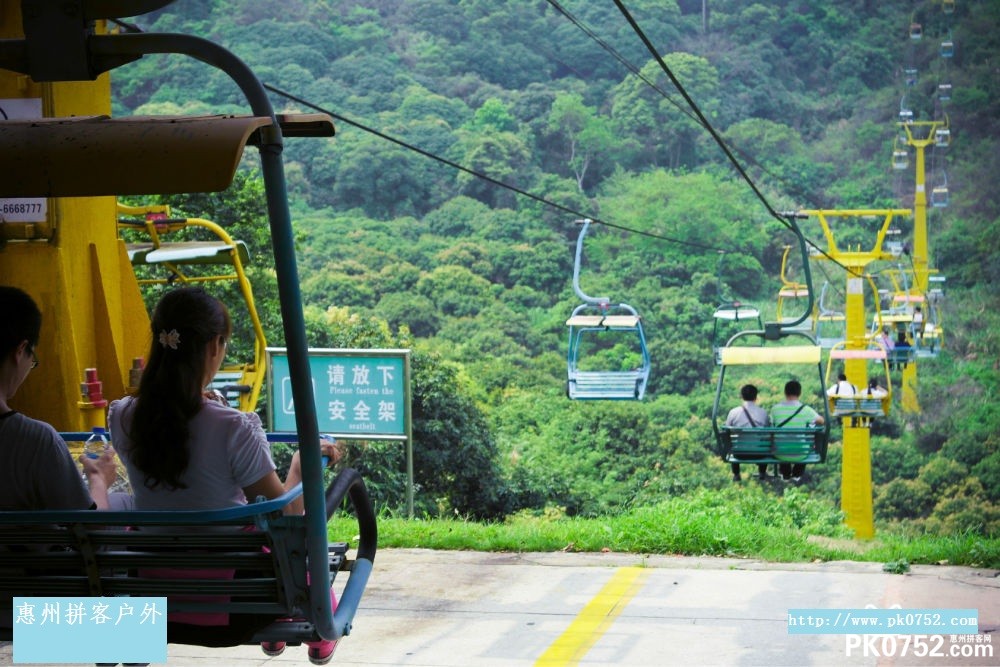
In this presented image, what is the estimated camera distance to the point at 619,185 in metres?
50.0

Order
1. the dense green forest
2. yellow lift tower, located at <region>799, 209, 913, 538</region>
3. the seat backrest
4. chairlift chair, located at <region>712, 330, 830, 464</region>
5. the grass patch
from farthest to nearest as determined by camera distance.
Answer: the dense green forest
yellow lift tower, located at <region>799, 209, 913, 538</region>
chairlift chair, located at <region>712, 330, 830, 464</region>
the grass patch
the seat backrest

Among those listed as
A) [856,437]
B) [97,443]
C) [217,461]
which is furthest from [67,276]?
[856,437]

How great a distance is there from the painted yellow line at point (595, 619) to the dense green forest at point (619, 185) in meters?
21.2

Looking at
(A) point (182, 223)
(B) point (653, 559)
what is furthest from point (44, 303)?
(B) point (653, 559)

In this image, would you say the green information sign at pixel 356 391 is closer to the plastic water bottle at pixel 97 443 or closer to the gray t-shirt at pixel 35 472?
the plastic water bottle at pixel 97 443

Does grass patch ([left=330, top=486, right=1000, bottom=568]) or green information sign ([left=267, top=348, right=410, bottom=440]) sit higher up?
green information sign ([left=267, top=348, right=410, bottom=440])

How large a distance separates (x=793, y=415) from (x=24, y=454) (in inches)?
369

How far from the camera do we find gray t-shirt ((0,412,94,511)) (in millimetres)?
3162

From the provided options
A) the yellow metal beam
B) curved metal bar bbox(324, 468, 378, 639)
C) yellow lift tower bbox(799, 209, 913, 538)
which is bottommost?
yellow lift tower bbox(799, 209, 913, 538)

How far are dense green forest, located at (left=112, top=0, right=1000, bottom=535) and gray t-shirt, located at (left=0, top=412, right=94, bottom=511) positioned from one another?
24902 mm

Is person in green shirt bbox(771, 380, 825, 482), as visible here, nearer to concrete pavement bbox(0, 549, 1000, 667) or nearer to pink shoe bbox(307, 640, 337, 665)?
concrete pavement bbox(0, 549, 1000, 667)

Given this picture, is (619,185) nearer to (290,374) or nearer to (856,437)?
(856,437)

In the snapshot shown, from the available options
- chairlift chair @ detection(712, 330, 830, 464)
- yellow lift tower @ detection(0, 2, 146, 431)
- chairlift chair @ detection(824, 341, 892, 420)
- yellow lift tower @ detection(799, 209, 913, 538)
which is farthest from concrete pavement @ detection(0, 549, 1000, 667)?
yellow lift tower @ detection(799, 209, 913, 538)

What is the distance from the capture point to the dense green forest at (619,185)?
34.8 meters
